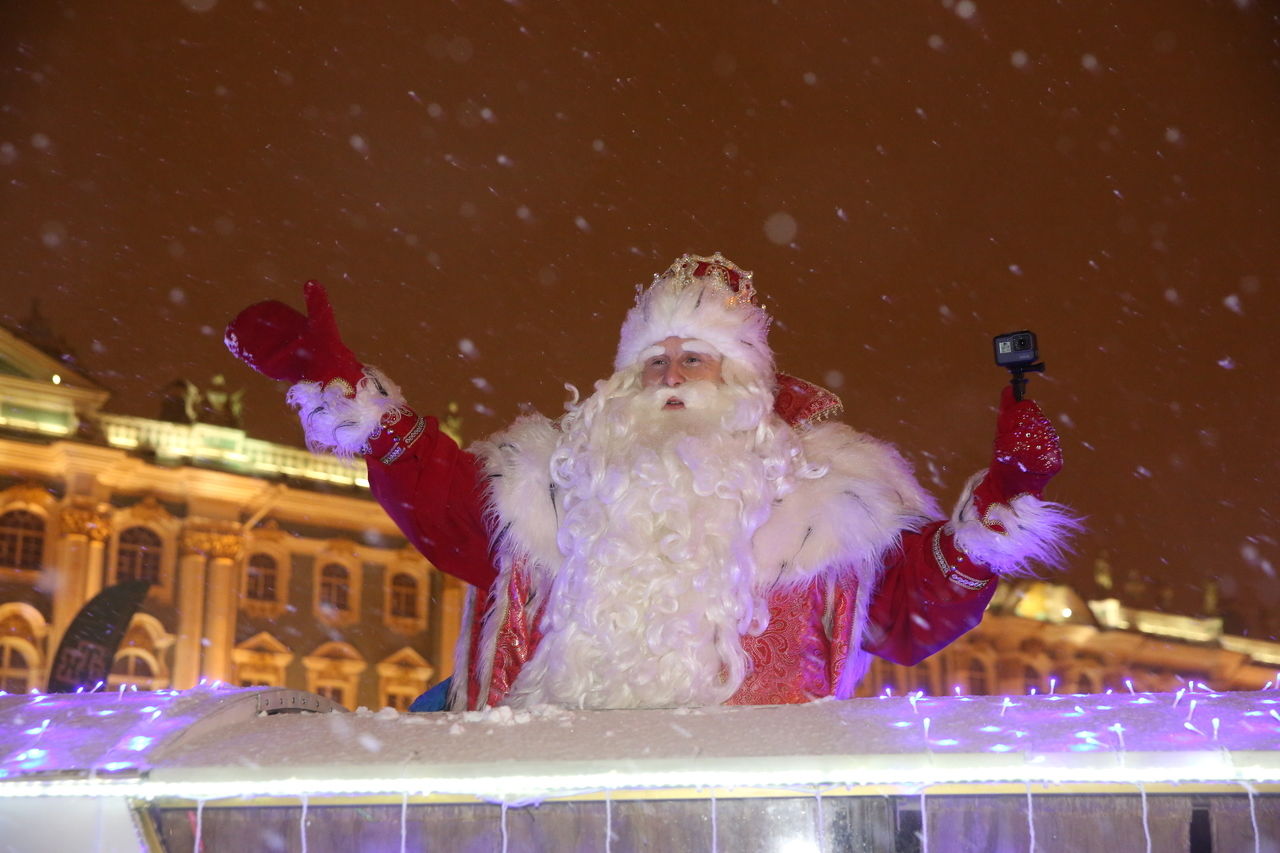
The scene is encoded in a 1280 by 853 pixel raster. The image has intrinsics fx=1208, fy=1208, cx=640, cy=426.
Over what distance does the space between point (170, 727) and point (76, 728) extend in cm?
14

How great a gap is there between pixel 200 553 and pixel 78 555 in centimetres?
198

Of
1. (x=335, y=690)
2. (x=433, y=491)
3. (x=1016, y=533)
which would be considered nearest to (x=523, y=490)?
(x=433, y=491)

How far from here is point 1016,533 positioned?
2.74 meters

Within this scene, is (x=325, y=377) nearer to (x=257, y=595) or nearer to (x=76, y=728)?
(x=76, y=728)

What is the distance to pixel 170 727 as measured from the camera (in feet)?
5.40

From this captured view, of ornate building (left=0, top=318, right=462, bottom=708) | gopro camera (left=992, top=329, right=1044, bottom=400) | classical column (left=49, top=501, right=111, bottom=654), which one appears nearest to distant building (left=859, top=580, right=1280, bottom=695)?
ornate building (left=0, top=318, right=462, bottom=708)

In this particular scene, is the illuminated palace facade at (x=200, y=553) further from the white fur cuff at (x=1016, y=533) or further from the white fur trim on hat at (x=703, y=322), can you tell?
the white fur cuff at (x=1016, y=533)

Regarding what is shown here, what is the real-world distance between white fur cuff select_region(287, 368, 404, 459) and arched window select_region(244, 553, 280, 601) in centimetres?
1921

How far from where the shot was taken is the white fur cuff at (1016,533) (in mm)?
2717

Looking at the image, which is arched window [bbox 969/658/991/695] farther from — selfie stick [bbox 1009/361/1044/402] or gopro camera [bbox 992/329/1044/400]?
gopro camera [bbox 992/329/1044/400]

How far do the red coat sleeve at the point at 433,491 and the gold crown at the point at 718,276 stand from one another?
0.84m

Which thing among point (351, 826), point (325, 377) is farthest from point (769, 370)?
point (351, 826)

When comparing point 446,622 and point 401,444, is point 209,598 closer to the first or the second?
point 446,622

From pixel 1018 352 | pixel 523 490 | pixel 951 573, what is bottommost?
pixel 951 573
